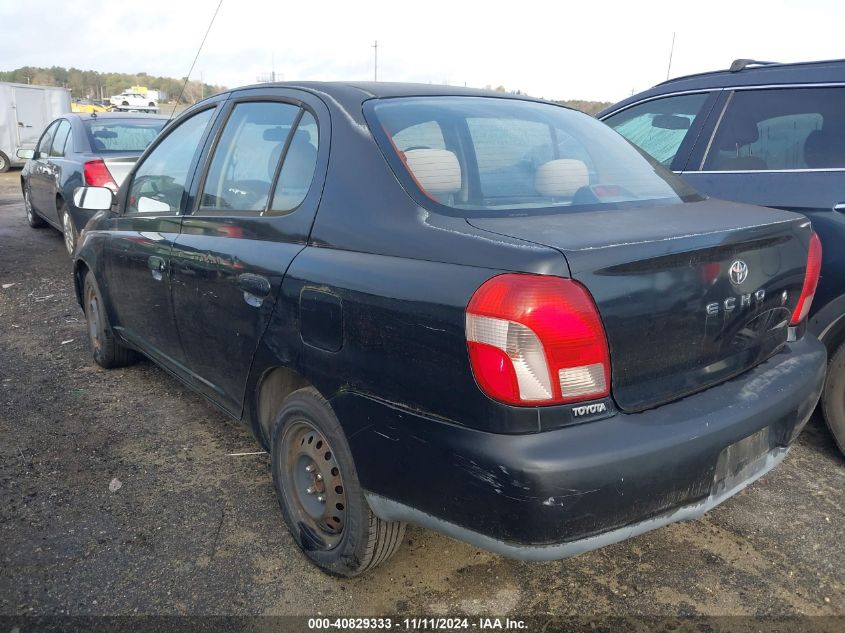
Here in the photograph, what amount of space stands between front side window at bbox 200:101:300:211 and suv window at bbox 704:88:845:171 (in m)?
2.29

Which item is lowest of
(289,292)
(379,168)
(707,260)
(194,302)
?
(194,302)

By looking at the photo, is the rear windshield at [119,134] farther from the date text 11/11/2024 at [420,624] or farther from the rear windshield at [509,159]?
the date text 11/11/2024 at [420,624]

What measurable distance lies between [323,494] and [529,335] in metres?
1.12

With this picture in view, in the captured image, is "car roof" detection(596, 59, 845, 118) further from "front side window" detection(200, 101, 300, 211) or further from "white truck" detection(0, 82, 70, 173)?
"white truck" detection(0, 82, 70, 173)

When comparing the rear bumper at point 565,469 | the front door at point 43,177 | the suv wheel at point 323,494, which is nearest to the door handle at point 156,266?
the suv wheel at point 323,494

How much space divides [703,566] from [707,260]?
1.24m

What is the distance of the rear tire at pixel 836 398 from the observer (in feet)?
10.6

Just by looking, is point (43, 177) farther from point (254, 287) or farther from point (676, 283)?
point (676, 283)

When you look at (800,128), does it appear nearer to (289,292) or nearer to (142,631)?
(289,292)

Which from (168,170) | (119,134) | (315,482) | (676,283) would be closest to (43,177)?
(119,134)

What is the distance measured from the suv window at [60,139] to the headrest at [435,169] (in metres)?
7.18

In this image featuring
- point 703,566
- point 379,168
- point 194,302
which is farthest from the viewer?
point 194,302

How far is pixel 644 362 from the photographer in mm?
1954

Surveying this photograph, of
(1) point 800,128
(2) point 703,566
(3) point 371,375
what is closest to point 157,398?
(3) point 371,375
